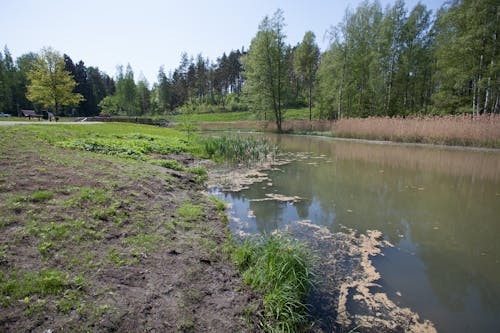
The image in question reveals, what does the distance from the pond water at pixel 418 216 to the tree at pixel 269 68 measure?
21.6 meters

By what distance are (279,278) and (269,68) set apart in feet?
105

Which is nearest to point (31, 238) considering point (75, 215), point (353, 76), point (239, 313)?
point (75, 215)

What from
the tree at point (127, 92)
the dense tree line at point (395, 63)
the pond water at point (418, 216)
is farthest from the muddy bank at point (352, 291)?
the tree at point (127, 92)

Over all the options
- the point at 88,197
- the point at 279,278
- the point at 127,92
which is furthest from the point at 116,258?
the point at 127,92

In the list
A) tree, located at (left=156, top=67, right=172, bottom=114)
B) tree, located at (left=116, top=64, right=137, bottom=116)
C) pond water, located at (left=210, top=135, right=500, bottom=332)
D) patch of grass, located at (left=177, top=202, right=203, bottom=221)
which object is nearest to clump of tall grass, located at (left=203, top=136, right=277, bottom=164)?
pond water, located at (left=210, top=135, right=500, bottom=332)

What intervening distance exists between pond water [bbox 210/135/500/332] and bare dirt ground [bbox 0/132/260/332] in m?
1.68

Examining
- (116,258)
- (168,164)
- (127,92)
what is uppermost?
(127,92)

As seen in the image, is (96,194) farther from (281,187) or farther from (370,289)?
(281,187)

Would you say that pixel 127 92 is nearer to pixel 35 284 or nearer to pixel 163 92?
pixel 163 92

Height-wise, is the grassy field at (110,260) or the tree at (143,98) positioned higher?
the tree at (143,98)

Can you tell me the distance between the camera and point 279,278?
3.13 m

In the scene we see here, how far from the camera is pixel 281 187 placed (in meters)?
8.33

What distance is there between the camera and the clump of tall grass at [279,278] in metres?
2.73

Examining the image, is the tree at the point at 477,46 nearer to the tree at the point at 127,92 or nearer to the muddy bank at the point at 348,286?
the muddy bank at the point at 348,286
